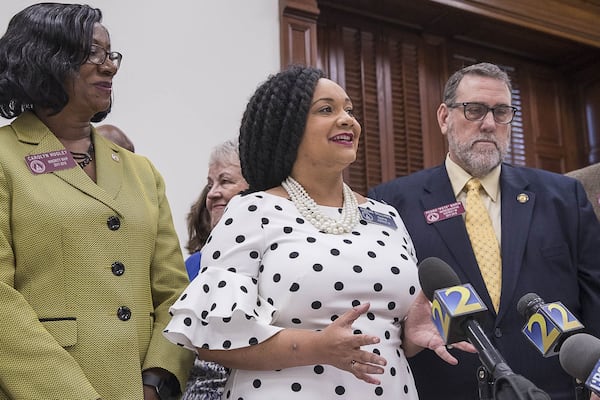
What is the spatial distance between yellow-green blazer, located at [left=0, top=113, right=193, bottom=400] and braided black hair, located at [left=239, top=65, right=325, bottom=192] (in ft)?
1.02

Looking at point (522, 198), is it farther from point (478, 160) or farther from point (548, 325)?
point (548, 325)

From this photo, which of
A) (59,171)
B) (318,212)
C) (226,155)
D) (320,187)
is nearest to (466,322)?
(318,212)

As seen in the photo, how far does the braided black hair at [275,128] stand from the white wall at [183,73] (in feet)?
5.81

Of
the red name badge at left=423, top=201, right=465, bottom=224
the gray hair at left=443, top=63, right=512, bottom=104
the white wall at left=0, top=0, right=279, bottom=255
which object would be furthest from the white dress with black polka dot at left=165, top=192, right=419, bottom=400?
the white wall at left=0, top=0, right=279, bottom=255

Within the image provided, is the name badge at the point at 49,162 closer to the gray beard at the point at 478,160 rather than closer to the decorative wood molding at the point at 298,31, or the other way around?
the gray beard at the point at 478,160

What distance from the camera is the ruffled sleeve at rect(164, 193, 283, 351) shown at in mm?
1707

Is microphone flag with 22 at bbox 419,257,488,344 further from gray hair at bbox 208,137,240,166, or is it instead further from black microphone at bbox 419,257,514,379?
gray hair at bbox 208,137,240,166

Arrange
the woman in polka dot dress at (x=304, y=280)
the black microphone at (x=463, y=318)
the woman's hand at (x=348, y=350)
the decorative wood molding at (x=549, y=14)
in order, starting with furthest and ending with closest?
the decorative wood molding at (x=549, y=14) → the woman in polka dot dress at (x=304, y=280) → the woman's hand at (x=348, y=350) → the black microphone at (x=463, y=318)

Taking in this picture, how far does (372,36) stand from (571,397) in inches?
123

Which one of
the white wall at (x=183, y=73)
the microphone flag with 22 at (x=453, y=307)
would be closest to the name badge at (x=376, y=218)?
the microphone flag with 22 at (x=453, y=307)

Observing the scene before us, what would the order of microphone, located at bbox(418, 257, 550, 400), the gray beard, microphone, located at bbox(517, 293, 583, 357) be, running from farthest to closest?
the gray beard
microphone, located at bbox(517, 293, 583, 357)
microphone, located at bbox(418, 257, 550, 400)

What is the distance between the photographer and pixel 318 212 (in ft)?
6.38

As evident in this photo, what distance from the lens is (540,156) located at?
5645mm

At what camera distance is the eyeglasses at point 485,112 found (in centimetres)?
278
